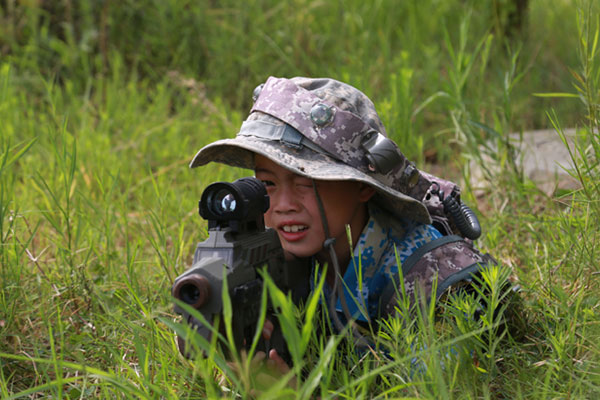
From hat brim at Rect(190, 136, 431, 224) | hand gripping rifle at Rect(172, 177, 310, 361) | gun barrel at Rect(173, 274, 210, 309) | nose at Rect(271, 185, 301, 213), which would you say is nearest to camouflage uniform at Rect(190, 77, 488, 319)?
hat brim at Rect(190, 136, 431, 224)

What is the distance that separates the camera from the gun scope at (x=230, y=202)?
1689mm

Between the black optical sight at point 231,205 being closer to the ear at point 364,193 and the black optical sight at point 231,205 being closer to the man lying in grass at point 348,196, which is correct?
the man lying in grass at point 348,196

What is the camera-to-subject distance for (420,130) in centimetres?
450

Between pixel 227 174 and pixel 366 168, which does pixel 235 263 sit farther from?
pixel 227 174

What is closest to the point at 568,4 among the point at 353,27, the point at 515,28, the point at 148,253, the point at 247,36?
the point at 515,28

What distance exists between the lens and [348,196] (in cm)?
228

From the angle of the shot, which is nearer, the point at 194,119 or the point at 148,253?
the point at 148,253

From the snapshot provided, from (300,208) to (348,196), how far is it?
193 millimetres

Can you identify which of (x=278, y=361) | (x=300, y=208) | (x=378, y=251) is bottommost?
(x=278, y=361)

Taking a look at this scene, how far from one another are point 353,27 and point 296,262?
3.17 m

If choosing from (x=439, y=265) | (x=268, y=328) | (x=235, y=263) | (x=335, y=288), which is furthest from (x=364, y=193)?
(x=235, y=263)

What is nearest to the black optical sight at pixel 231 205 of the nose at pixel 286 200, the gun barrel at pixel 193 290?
the gun barrel at pixel 193 290

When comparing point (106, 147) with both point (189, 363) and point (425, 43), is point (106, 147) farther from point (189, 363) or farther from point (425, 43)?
point (425, 43)

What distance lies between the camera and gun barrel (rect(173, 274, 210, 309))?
A: 4.75ft
